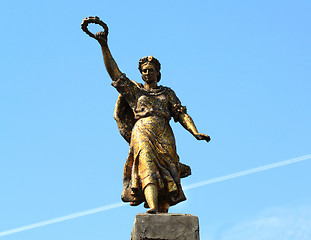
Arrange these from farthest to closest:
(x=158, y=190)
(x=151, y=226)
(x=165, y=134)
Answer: (x=165, y=134), (x=158, y=190), (x=151, y=226)

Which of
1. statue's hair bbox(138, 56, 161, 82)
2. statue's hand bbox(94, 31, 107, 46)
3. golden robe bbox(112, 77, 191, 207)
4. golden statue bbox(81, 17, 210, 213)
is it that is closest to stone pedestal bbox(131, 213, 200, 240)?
golden statue bbox(81, 17, 210, 213)

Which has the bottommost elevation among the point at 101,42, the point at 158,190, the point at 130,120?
the point at 158,190

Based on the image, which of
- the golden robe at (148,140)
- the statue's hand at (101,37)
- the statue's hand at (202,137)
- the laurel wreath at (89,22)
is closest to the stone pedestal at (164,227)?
the golden robe at (148,140)

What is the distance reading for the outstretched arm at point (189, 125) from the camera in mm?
10227

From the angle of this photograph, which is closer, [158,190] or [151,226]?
[151,226]

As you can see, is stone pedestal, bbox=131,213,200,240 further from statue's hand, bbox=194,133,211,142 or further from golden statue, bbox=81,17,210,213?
A: statue's hand, bbox=194,133,211,142

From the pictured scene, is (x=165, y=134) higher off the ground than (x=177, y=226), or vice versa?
(x=165, y=134)

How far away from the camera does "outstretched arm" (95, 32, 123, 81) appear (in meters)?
10.5

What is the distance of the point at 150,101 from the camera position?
10539mm

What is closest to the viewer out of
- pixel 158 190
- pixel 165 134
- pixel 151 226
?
pixel 151 226

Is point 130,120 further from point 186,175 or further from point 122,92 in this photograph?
point 186,175

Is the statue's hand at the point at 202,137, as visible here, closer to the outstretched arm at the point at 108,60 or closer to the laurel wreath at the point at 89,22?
the outstretched arm at the point at 108,60

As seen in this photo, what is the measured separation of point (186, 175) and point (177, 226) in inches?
66.9

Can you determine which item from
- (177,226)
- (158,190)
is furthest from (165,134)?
(177,226)
